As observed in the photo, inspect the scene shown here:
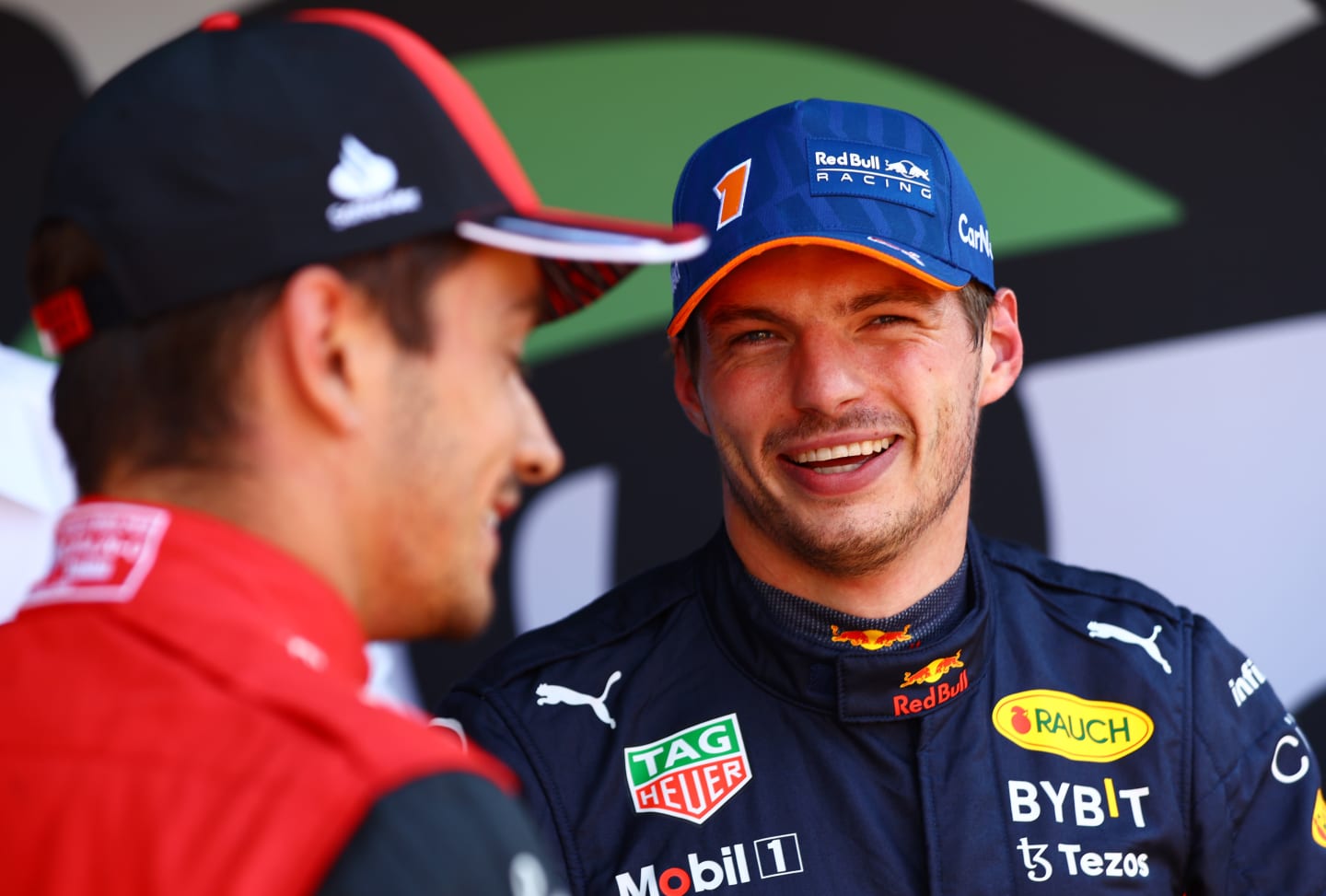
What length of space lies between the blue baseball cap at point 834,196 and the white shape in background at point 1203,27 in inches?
33.7

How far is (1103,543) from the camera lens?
226cm

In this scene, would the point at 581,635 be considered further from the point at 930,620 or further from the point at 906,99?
the point at 906,99

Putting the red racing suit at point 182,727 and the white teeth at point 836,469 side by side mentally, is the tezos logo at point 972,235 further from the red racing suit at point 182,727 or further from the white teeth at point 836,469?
the red racing suit at point 182,727

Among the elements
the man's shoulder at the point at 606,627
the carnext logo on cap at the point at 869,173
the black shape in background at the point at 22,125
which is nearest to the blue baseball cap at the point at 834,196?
the carnext logo on cap at the point at 869,173

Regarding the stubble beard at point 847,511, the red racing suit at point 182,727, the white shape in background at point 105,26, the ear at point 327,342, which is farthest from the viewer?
the white shape in background at point 105,26

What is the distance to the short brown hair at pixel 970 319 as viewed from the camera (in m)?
1.53

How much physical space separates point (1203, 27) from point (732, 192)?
1121 millimetres

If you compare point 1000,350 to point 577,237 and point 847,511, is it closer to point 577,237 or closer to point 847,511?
point 847,511

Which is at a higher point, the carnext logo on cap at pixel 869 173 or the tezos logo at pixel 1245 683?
the carnext logo on cap at pixel 869 173

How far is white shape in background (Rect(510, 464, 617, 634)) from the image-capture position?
2.31 m

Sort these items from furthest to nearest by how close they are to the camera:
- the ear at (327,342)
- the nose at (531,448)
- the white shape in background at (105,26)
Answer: the white shape in background at (105,26)
the nose at (531,448)
the ear at (327,342)

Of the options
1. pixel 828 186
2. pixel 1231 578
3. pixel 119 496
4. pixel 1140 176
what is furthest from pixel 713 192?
pixel 1231 578

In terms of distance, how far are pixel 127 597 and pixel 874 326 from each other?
0.94 meters

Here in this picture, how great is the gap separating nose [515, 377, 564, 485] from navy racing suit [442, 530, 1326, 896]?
1.82 ft
